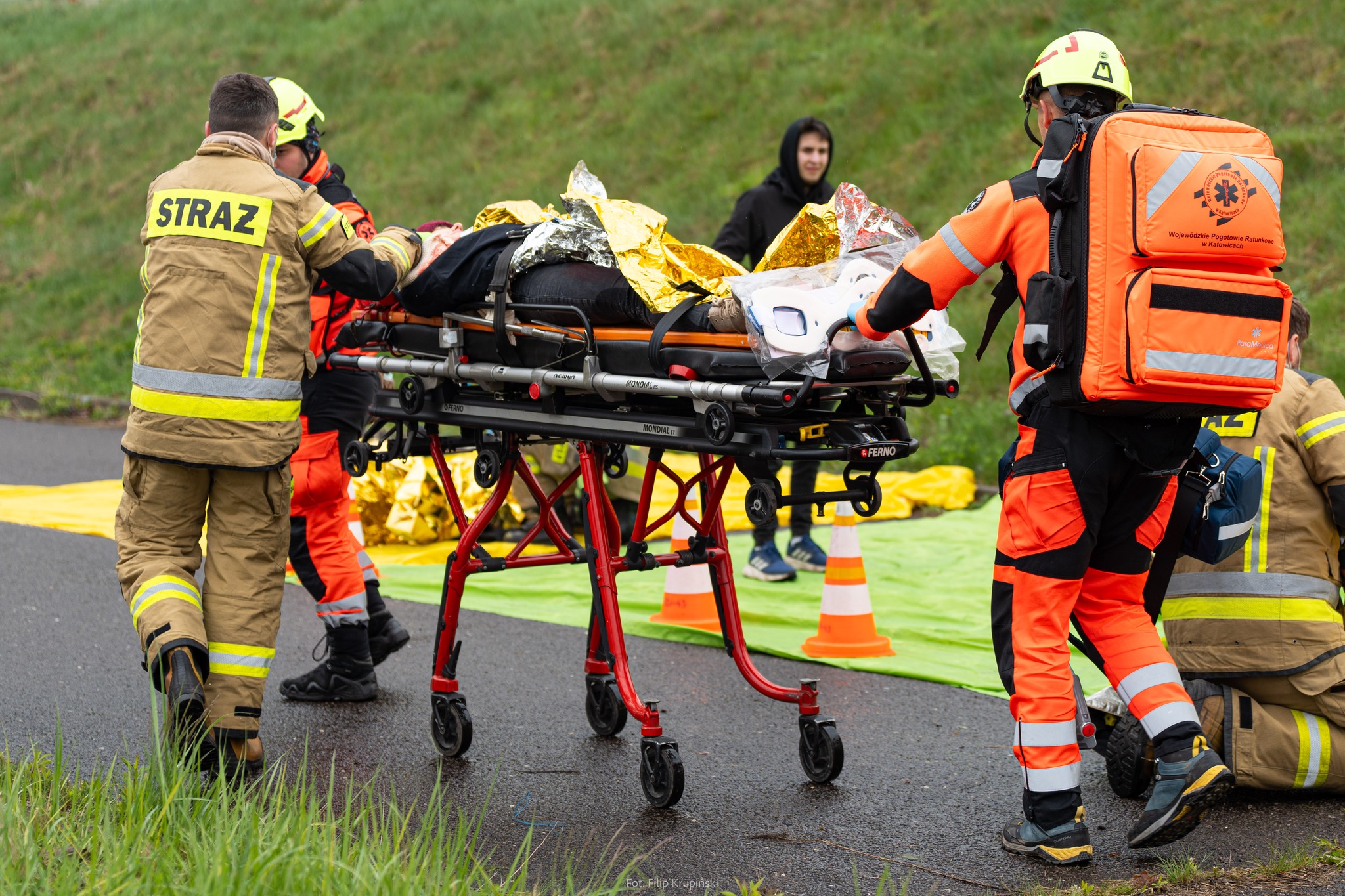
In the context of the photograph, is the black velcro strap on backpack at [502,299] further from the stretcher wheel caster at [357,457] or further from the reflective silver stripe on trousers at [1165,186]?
the reflective silver stripe on trousers at [1165,186]

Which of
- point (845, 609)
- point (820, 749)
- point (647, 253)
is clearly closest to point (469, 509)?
point (845, 609)

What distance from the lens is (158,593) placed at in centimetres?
409

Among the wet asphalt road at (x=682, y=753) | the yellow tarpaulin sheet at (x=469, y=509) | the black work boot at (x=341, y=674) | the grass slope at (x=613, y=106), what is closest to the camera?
the wet asphalt road at (x=682, y=753)

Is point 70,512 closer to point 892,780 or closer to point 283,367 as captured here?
point 283,367

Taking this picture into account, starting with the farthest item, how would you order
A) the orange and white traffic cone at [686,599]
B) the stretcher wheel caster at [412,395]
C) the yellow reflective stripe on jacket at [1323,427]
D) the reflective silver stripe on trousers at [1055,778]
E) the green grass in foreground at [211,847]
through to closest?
the orange and white traffic cone at [686,599]
the stretcher wheel caster at [412,395]
the yellow reflective stripe on jacket at [1323,427]
the reflective silver stripe on trousers at [1055,778]
the green grass in foreground at [211,847]

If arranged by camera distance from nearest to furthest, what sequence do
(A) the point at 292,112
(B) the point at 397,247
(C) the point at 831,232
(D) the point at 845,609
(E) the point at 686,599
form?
(C) the point at 831,232 → (B) the point at 397,247 → (A) the point at 292,112 → (D) the point at 845,609 → (E) the point at 686,599

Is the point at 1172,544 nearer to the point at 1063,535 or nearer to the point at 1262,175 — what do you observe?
the point at 1063,535

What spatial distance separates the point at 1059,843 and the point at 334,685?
280 centimetres

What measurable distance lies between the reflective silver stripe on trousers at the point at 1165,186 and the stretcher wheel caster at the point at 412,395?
238cm

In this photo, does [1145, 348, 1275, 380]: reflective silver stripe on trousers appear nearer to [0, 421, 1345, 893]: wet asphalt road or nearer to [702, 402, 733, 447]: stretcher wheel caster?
[702, 402, 733, 447]: stretcher wheel caster

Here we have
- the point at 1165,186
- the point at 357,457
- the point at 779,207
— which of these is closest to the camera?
the point at 1165,186

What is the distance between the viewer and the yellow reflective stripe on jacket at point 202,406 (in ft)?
13.4

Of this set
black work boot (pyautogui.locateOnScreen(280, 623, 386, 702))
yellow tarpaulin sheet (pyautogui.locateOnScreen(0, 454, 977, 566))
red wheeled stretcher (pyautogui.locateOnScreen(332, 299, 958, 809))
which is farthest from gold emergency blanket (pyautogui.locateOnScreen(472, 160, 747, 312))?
yellow tarpaulin sheet (pyautogui.locateOnScreen(0, 454, 977, 566))

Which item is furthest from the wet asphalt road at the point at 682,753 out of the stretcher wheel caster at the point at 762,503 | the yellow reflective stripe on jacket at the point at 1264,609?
the stretcher wheel caster at the point at 762,503
